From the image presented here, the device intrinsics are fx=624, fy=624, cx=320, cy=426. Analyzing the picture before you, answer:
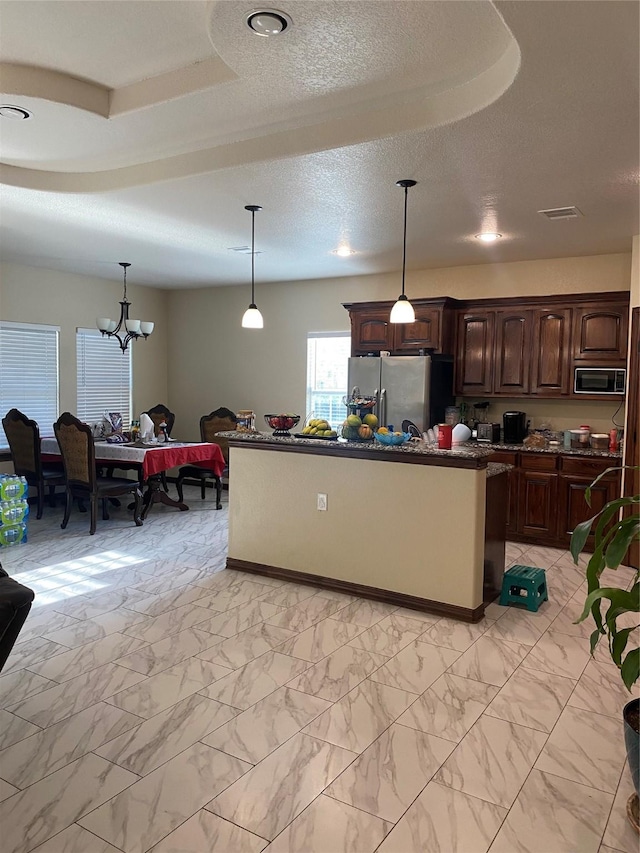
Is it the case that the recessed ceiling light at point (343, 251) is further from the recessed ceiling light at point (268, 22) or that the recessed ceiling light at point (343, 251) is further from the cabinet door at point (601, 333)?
the recessed ceiling light at point (268, 22)

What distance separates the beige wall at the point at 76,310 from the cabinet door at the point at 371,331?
3.18m

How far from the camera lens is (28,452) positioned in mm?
6227

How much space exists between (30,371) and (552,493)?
5594 mm

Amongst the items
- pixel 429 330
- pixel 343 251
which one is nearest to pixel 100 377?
pixel 343 251

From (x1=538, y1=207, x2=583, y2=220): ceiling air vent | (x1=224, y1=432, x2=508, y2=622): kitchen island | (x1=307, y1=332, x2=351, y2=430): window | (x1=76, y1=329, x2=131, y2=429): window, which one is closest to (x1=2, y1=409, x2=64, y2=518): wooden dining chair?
(x1=76, y1=329, x2=131, y2=429): window

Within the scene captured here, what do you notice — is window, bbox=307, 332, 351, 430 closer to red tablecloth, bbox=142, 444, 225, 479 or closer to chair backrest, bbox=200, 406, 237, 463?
chair backrest, bbox=200, 406, 237, 463

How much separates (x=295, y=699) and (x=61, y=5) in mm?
2997

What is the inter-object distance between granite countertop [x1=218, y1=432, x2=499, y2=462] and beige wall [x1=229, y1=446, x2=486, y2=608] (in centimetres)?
9

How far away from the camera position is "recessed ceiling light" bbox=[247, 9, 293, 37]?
2.23 meters

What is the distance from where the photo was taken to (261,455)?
466 cm

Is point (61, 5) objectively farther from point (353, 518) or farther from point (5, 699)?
point (353, 518)

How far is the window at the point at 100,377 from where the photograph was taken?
752 centimetres

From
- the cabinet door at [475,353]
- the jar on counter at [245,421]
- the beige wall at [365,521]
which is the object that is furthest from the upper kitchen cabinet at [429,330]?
the beige wall at [365,521]

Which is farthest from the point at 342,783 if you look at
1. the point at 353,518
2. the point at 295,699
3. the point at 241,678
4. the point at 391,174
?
the point at 391,174
